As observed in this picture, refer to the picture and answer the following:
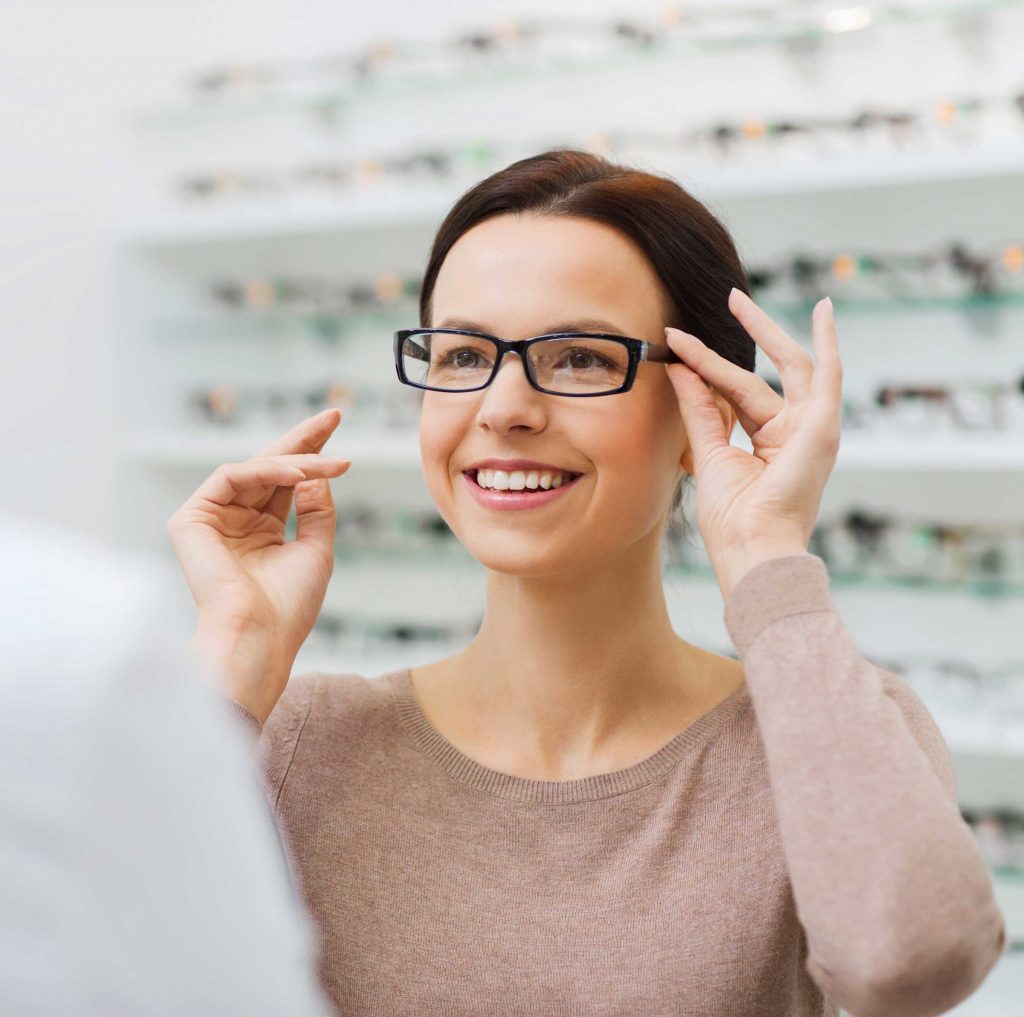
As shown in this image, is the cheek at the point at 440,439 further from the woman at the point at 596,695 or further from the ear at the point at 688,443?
the ear at the point at 688,443

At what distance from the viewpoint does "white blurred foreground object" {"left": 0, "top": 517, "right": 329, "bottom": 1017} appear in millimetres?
374

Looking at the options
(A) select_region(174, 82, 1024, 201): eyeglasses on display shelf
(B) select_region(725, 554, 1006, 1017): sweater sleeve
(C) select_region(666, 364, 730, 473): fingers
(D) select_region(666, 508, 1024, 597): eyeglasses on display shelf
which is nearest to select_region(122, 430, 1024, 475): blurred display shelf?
(D) select_region(666, 508, 1024, 597): eyeglasses on display shelf

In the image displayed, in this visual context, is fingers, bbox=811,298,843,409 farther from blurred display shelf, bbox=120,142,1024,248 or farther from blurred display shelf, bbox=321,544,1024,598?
blurred display shelf, bbox=321,544,1024,598

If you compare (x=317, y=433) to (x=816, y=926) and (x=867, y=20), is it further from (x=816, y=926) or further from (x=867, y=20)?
(x=867, y=20)

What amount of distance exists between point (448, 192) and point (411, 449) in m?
0.56

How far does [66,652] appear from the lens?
1.24 feet

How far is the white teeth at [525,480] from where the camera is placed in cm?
109

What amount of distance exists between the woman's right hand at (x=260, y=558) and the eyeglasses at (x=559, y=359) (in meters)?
0.17

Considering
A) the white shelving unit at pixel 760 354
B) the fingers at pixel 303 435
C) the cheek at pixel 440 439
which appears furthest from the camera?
the white shelving unit at pixel 760 354

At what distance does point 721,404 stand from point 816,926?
53 centimetres

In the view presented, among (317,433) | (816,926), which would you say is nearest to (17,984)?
(816,926)

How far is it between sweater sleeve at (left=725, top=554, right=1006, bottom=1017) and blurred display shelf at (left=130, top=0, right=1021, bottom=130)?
1832 mm

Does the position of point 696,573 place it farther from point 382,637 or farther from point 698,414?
point 698,414

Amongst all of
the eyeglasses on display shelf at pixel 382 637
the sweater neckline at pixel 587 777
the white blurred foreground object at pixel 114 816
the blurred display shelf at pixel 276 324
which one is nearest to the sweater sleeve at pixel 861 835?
the sweater neckline at pixel 587 777
